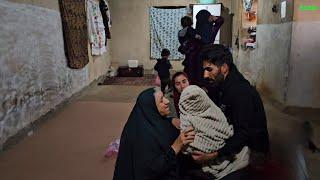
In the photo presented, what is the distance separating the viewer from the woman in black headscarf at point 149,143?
1358 mm

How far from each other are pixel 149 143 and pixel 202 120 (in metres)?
0.26

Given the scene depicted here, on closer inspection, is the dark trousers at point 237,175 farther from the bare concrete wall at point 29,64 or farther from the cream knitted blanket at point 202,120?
the bare concrete wall at point 29,64

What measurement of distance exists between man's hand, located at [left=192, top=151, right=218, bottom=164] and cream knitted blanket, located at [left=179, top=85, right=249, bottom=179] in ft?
0.07

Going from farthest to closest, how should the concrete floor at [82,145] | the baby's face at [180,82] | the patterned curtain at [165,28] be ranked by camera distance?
1. the patterned curtain at [165,28]
2. the baby's face at [180,82]
3. the concrete floor at [82,145]

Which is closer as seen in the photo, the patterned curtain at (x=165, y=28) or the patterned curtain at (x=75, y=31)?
the patterned curtain at (x=75, y=31)

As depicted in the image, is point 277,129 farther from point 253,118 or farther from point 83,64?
point 83,64

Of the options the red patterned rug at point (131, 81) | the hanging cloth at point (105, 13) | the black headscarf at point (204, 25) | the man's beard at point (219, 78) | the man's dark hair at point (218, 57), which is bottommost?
the red patterned rug at point (131, 81)

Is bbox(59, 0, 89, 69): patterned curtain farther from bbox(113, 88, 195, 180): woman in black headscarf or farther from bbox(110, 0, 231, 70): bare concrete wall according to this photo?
bbox(113, 88, 195, 180): woman in black headscarf

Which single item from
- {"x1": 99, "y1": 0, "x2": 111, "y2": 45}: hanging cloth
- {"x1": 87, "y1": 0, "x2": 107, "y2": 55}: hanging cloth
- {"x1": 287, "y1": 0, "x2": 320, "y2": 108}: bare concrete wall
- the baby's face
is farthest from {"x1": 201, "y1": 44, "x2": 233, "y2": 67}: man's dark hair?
{"x1": 99, "y1": 0, "x2": 111, "y2": 45}: hanging cloth

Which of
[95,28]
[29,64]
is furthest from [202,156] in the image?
[95,28]

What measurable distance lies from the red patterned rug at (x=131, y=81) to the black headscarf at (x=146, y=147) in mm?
5645

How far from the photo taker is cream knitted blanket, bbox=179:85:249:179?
1384mm

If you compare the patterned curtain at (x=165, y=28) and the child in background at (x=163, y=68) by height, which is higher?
the patterned curtain at (x=165, y=28)

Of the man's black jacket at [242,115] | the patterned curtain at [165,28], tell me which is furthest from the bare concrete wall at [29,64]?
the patterned curtain at [165,28]
